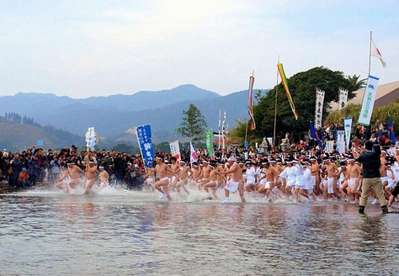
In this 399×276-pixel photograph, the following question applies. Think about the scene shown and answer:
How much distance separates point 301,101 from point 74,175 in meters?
44.4

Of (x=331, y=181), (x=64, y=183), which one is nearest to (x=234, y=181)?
(x=331, y=181)

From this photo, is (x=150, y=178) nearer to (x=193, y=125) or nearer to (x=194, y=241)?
(x=194, y=241)

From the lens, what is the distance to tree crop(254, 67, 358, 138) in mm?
66438

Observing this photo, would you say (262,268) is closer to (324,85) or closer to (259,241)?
(259,241)

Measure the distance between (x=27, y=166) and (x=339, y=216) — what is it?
17171 mm

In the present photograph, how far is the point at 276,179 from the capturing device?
22891 mm

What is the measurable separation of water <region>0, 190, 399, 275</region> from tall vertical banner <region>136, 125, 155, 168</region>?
8681 mm

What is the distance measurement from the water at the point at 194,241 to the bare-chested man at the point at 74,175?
8.14 meters

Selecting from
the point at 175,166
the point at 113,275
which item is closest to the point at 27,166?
the point at 175,166

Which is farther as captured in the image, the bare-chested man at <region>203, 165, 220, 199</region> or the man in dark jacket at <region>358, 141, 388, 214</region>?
the bare-chested man at <region>203, 165, 220, 199</region>

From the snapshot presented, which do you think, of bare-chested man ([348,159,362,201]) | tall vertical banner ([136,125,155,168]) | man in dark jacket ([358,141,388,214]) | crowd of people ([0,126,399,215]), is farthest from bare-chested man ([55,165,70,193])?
man in dark jacket ([358,141,388,214])

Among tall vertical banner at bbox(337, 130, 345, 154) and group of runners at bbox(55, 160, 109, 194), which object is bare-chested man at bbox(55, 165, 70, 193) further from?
tall vertical banner at bbox(337, 130, 345, 154)

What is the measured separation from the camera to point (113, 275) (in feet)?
28.3

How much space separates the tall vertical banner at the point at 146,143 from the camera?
2678 cm
